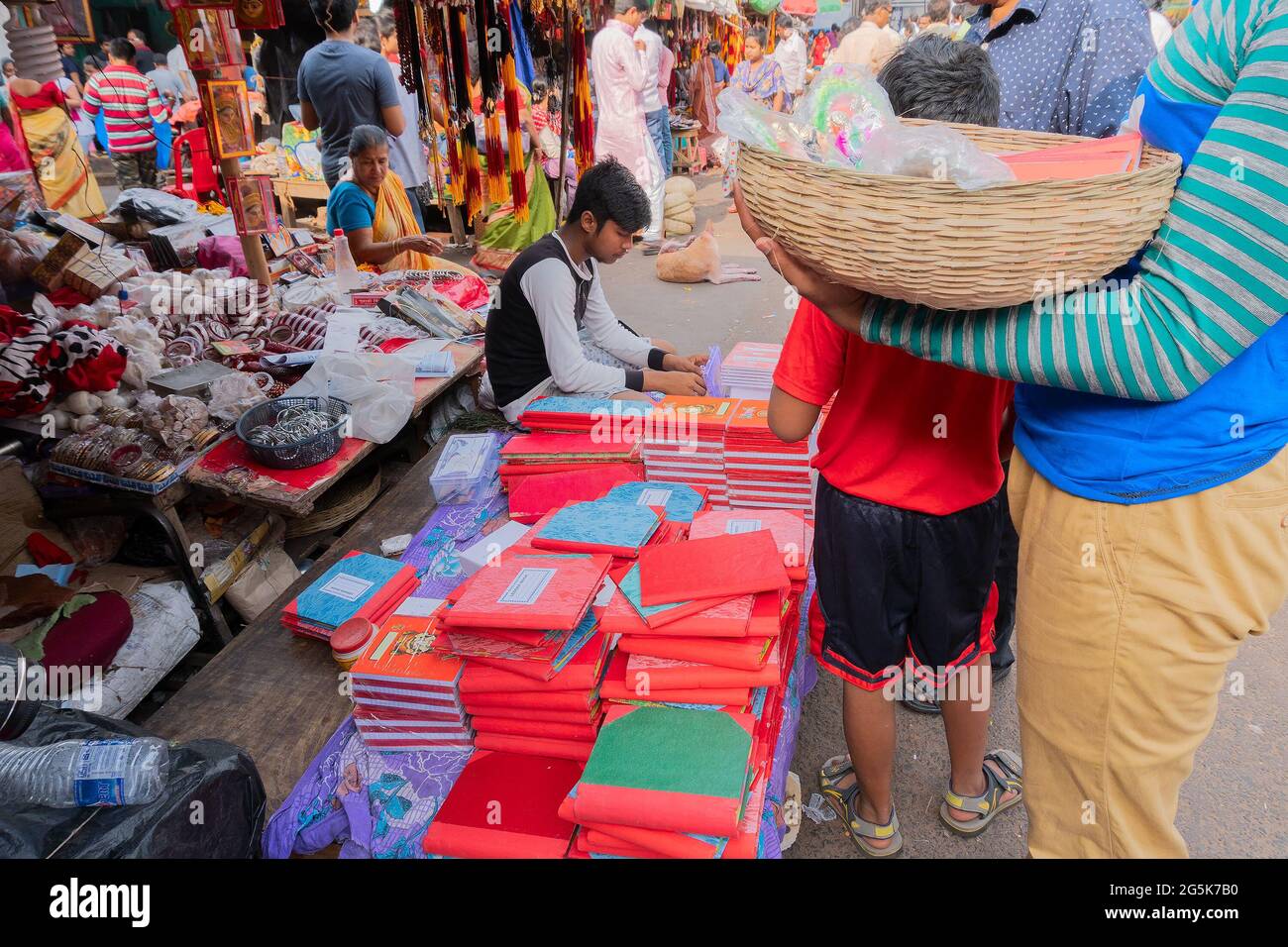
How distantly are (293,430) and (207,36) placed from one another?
1738mm

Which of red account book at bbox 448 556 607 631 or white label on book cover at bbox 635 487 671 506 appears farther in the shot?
white label on book cover at bbox 635 487 671 506

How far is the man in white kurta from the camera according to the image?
7.62m

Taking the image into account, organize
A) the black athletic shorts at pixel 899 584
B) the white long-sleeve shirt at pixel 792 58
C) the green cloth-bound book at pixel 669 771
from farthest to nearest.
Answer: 1. the white long-sleeve shirt at pixel 792 58
2. the black athletic shorts at pixel 899 584
3. the green cloth-bound book at pixel 669 771

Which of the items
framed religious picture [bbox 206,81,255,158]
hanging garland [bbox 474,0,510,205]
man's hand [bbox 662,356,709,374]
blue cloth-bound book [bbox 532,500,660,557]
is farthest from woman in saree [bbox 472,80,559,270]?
blue cloth-bound book [bbox 532,500,660,557]

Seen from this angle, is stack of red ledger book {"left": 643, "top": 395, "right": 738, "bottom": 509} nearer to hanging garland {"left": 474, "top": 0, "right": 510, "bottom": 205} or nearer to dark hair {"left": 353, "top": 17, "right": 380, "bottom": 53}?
hanging garland {"left": 474, "top": 0, "right": 510, "bottom": 205}

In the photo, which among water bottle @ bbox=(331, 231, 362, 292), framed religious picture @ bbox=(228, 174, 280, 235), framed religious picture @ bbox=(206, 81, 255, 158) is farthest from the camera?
water bottle @ bbox=(331, 231, 362, 292)

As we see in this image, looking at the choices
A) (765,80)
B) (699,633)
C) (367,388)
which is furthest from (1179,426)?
(765,80)

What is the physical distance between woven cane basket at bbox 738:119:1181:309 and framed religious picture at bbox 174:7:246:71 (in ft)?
10.8

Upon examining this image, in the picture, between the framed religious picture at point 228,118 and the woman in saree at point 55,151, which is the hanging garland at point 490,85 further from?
the woman in saree at point 55,151

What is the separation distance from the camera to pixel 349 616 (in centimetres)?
225

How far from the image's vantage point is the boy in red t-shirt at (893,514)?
158 centimetres

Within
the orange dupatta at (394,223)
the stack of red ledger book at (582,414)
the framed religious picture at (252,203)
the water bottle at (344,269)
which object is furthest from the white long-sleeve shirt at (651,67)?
the stack of red ledger book at (582,414)

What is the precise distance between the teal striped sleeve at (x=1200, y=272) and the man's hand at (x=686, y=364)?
7.72 ft

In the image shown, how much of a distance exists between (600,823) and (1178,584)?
3.53ft
